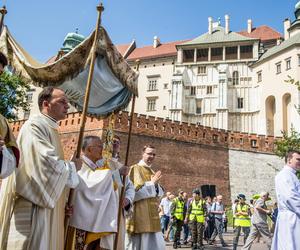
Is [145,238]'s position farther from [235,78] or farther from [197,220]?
[235,78]

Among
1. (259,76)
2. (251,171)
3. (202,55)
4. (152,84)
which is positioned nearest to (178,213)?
(251,171)

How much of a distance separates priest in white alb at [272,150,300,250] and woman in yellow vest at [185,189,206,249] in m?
6.39

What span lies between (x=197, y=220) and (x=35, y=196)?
9547mm

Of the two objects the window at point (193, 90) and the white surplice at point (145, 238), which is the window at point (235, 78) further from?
the white surplice at point (145, 238)

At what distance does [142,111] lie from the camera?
176 feet

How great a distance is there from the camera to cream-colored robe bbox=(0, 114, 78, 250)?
340cm

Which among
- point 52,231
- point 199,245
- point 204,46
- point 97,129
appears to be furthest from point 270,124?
point 52,231

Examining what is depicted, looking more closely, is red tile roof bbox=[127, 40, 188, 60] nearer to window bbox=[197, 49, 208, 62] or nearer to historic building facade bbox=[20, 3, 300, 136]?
historic building facade bbox=[20, 3, 300, 136]

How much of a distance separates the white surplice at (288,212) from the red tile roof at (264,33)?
4982 centimetres

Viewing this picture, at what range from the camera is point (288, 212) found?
5.66m

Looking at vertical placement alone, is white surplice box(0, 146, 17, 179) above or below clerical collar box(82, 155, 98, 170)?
below

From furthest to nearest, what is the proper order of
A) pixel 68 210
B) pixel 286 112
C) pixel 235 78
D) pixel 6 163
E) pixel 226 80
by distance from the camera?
pixel 235 78 → pixel 226 80 → pixel 286 112 → pixel 68 210 → pixel 6 163

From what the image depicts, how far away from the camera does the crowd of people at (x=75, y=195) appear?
135 inches

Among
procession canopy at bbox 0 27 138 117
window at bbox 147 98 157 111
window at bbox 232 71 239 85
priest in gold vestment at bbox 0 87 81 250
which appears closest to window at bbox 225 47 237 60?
window at bbox 232 71 239 85
